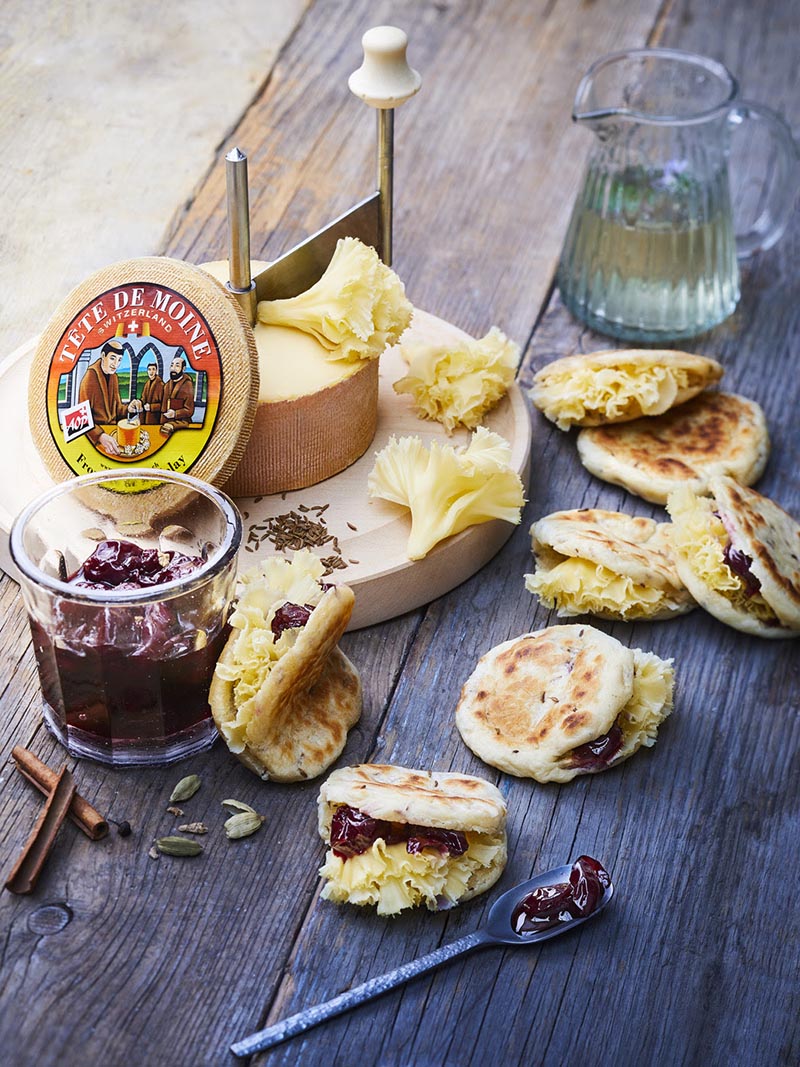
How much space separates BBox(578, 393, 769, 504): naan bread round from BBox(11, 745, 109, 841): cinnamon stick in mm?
1111

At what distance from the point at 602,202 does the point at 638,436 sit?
20.7 inches

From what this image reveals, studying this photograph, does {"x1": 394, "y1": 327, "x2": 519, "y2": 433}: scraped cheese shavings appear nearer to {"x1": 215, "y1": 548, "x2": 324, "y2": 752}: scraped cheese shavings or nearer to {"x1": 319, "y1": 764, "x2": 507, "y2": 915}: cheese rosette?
{"x1": 215, "y1": 548, "x2": 324, "y2": 752}: scraped cheese shavings

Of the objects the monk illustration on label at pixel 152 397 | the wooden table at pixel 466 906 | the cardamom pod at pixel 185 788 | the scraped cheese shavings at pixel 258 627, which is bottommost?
the wooden table at pixel 466 906

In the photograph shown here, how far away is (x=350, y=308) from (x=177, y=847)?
2.92ft

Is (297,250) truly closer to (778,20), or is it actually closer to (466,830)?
(466,830)

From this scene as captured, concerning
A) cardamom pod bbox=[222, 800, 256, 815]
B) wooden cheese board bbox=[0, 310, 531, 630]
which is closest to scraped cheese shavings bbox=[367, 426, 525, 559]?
wooden cheese board bbox=[0, 310, 531, 630]

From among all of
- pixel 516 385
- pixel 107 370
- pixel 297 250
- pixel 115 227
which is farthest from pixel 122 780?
pixel 115 227

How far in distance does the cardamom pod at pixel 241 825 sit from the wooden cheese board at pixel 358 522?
420 millimetres

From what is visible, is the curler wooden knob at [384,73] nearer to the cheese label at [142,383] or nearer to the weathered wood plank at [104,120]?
the cheese label at [142,383]

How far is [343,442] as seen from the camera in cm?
221

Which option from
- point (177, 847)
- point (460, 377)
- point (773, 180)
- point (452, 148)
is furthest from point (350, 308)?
point (452, 148)

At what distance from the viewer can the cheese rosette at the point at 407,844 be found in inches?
61.7

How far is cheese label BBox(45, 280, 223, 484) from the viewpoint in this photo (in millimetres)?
2012

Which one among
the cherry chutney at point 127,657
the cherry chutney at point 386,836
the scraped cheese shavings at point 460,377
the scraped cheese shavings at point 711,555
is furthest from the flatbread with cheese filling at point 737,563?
the cherry chutney at point 127,657
